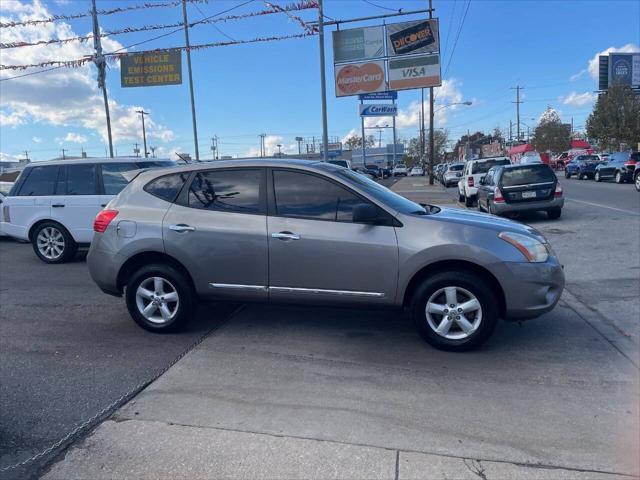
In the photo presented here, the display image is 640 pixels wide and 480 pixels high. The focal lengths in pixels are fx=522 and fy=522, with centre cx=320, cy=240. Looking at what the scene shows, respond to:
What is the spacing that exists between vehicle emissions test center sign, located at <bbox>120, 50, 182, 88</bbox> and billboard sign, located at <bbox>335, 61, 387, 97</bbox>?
25.1 feet

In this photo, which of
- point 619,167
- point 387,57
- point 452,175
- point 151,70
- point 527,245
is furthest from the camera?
point 452,175

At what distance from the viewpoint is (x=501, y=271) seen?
446 centimetres

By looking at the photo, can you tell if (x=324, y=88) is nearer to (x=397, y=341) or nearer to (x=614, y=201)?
(x=614, y=201)

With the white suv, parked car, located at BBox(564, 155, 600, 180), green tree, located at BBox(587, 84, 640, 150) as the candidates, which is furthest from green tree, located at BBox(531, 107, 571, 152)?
the white suv

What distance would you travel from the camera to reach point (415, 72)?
24953 millimetres

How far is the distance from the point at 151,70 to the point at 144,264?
22125 millimetres

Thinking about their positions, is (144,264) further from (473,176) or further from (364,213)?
(473,176)

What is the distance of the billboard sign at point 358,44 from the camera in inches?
953

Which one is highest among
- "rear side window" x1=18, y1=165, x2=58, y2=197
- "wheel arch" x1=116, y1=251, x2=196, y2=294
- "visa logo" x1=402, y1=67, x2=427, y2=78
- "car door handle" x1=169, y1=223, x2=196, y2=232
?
"visa logo" x1=402, y1=67, x2=427, y2=78

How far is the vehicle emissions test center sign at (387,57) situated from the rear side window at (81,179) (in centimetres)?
1760

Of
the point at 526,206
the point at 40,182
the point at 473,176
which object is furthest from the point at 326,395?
the point at 473,176

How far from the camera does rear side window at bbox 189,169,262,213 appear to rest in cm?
509

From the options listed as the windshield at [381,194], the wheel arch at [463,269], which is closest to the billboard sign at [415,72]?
the windshield at [381,194]

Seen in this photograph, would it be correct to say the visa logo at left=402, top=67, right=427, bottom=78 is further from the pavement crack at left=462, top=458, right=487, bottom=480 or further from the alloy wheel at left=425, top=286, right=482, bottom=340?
the pavement crack at left=462, top=458, right=487, bottom=480
